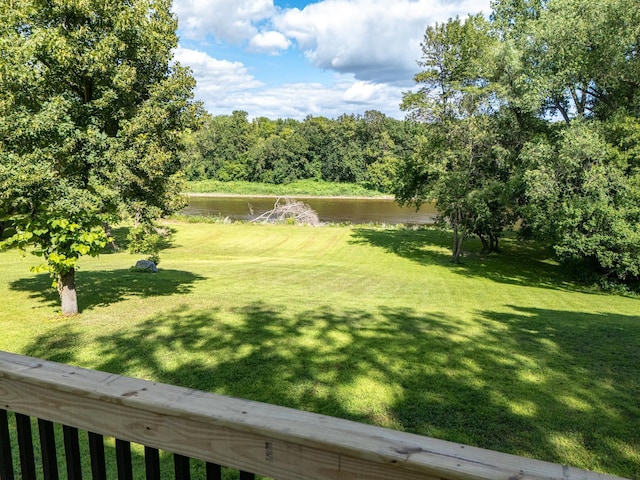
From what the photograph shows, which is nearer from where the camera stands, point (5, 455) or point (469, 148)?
point (5, 455)

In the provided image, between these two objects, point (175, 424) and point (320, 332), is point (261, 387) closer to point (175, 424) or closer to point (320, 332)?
point (320, 332)

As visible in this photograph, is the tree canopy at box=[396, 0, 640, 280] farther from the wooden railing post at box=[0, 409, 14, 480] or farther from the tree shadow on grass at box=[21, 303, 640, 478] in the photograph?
the wooden railing post at box=[0, 409, 14, 480]

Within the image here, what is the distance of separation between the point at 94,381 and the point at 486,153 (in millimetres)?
19779

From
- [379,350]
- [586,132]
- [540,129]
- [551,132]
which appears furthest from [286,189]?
[379,350]

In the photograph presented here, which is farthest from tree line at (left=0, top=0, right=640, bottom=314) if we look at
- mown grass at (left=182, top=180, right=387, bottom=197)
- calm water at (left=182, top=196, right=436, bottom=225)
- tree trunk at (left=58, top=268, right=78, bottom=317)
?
mown grass at (left=182, top=180, right=387, bottom=197)

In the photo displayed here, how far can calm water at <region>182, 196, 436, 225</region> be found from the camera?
40500 mm

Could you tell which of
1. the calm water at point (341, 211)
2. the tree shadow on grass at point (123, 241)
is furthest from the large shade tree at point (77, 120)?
the calm water at point (341, 211)

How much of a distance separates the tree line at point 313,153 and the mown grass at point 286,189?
7.29 feet

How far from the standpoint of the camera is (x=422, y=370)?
15.8 feet

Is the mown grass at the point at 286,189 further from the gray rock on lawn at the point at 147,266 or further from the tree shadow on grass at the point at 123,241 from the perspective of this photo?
the gray rock on lawn at the point at 147,266

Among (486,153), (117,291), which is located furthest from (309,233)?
(117,291)

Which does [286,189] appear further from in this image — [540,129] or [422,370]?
[422,370]

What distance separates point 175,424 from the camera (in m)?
1.32

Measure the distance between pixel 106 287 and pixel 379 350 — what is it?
7.13 meters
